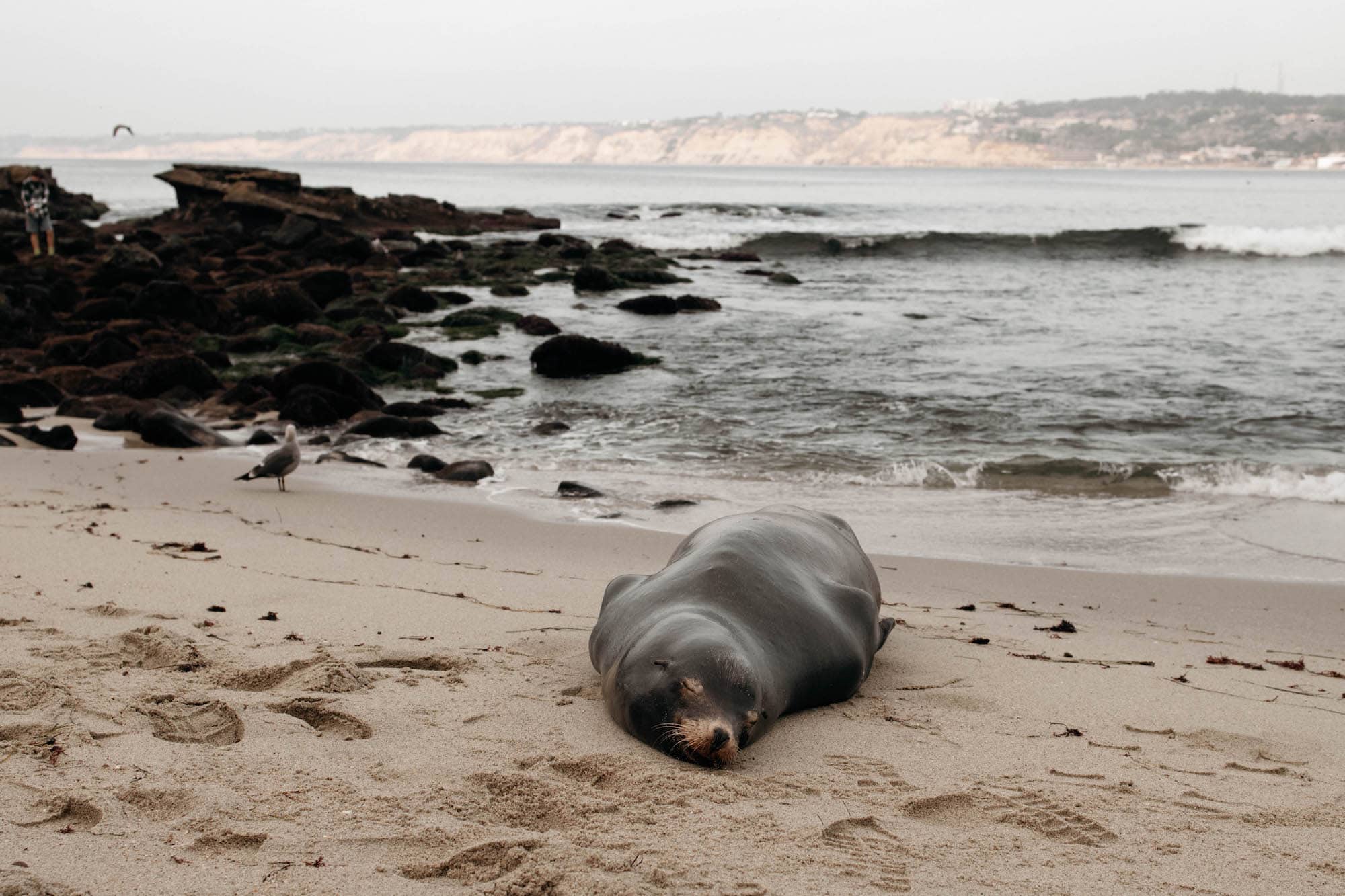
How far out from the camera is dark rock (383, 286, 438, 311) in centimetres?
2002

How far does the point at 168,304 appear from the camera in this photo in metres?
16.9

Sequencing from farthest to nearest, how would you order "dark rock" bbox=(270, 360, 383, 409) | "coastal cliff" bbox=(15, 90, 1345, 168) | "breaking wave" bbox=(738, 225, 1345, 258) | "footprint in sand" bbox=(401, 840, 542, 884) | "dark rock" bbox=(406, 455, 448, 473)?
"coastal cliff" bbox=(15, 90, 1345, 168)
"breaking wave" bbox=(738, 225, 1345, 258)
"dark rock" bbox=(270, 360, 383, 409)
"dark rock" bbox=(406, 455, 448, 473)
"footprint in sand" bbox=(401, 840, 542, 884)

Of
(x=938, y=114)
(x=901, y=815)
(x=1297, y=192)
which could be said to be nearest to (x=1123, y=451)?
(x=901, y=815)

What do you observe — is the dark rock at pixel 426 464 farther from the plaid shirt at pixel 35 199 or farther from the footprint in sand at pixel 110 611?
the plaid shirt at pixel 35 199

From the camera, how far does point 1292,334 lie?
17.6m

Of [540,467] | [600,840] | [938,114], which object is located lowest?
[540,467]

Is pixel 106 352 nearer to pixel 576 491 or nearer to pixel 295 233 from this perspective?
pixel 576 491

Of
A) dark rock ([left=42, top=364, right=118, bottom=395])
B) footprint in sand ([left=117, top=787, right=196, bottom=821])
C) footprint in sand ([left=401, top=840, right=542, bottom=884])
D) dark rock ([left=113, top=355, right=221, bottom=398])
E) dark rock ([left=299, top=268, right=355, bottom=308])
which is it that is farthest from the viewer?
dark rock ([left=299, top=268, right=355, bottom=308])

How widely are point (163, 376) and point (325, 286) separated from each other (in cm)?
811

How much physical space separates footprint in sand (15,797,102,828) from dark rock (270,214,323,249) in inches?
1045

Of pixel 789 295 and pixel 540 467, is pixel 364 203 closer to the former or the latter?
pixel 789 295

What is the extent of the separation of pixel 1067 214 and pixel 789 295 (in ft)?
127

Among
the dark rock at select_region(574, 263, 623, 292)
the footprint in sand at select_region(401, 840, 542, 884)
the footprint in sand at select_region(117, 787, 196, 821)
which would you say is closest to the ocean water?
the dark rock at select_region(574, 263, 623, 292)

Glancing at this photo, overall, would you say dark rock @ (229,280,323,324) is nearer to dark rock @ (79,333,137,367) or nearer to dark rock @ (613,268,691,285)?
dark rock @ (79,333,137,367)
